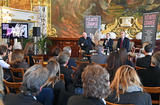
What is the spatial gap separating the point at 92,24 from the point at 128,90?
896cm

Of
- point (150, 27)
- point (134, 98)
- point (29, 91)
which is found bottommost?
point (134, 98)

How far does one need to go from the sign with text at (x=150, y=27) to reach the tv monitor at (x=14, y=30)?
6152 mm

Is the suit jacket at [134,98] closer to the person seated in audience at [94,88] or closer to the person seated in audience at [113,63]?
the person seated in audience at [94,88]

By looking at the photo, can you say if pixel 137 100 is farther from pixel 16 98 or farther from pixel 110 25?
pixel 110 25

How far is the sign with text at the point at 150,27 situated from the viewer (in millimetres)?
8961

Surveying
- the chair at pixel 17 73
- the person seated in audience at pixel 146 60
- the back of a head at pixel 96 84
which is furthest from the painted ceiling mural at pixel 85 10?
the back of a head at pixel 96 84

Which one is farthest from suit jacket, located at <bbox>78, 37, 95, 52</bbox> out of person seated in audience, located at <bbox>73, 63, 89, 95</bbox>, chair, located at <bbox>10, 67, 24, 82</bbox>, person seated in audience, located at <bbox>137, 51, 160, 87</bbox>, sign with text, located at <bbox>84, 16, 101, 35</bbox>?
person seated in audience, located at <bbox>73, 63, 89, 95</bbox>

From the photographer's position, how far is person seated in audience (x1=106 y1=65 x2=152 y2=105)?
2.26 meters

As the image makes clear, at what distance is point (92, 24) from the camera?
36.3 ft

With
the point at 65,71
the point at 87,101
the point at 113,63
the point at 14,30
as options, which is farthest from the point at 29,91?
the point at 14,30

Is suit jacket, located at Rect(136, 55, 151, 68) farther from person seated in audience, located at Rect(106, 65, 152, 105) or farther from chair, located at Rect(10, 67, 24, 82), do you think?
chair, located at Rect(10, 67, 24, 82)

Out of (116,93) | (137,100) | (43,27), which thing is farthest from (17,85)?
(43,27)

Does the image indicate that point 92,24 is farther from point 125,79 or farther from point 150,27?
point 125,79

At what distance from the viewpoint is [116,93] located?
2.36 meters
